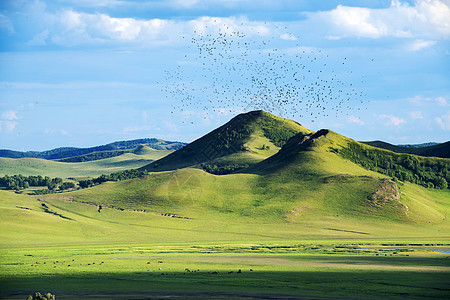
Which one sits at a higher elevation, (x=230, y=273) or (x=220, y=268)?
(x=230, y=273)

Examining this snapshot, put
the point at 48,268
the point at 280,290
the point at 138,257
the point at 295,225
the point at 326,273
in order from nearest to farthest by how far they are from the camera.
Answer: the point at 280,290
the point at 326,273
the point at 48,268
the point at 138,257
the point at 295,225

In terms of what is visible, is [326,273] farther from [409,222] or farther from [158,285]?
[409,222]

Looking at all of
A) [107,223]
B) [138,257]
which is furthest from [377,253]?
[107,223]

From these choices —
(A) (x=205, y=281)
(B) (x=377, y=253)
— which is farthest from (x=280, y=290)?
(B) (x=377, y=253)

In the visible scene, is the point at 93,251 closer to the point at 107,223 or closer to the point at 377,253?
the point at 377,253

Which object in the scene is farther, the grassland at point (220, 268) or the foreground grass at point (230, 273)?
the grassland at point (220, 268)

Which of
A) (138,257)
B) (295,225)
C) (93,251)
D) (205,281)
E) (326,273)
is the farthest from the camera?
(295,225)

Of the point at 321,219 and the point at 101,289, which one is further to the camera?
the point at 321,219

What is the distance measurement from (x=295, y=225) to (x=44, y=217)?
8202cm

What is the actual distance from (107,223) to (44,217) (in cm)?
2048

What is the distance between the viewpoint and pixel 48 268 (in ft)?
299

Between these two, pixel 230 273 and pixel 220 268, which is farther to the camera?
pixel 220 268

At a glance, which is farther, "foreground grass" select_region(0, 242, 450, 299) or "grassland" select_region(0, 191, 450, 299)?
"grassland" select_region(0, 191, 450, 299)

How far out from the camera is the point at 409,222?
195625mm
